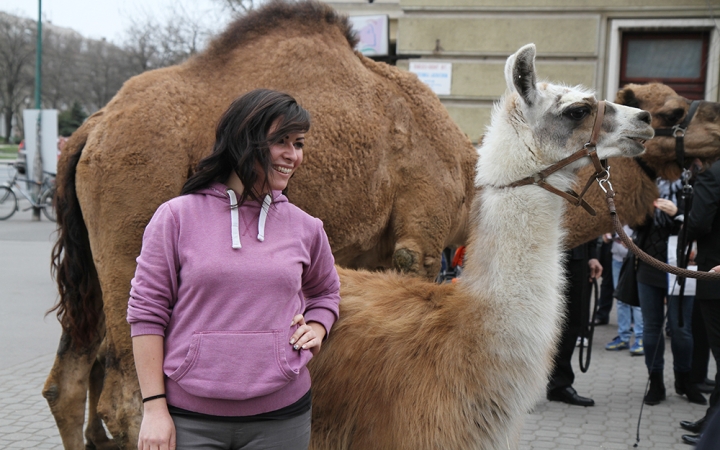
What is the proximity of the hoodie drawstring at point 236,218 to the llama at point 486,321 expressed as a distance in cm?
93

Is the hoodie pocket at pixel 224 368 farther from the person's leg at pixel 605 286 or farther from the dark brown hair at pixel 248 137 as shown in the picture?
the person's leg at pixel 605 286

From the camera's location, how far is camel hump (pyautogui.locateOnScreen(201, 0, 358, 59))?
489cm

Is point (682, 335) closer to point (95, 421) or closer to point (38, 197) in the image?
point (95, 421)

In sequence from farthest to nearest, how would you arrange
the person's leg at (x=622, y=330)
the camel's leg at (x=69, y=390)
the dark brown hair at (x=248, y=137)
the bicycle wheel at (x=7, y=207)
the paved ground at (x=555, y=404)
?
the bicycle wheel at (x=7, y=207)
the person's leg at (x=622, y=330)
the paved ground at (x=555, y=404)
the camel's leg at (x=69, y=390)
the dark brown hair at (x=248, y=137)

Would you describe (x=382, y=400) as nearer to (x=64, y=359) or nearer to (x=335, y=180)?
(x=335, y=180)

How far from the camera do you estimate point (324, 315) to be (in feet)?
8.73

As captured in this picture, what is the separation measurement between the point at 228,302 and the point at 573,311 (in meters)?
4.88

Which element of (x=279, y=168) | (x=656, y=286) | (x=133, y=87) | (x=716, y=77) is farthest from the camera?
(x=716, y=77)

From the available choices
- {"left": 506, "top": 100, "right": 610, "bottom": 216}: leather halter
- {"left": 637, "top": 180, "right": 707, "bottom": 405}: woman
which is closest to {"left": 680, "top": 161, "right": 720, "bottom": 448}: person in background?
{"left": 637, "top": 180, "right": 707, "bottom": 405}: woman

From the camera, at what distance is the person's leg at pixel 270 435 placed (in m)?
2.31

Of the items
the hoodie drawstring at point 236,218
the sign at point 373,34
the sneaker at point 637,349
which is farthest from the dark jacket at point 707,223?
the sign at point 373,34

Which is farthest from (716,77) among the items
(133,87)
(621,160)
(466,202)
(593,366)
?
(133,87)

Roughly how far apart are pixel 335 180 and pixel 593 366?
4.62 meters

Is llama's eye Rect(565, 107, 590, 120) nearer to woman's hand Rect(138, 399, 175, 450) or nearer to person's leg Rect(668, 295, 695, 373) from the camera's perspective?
woman's hand Rect(138, 399, 175, 450)
